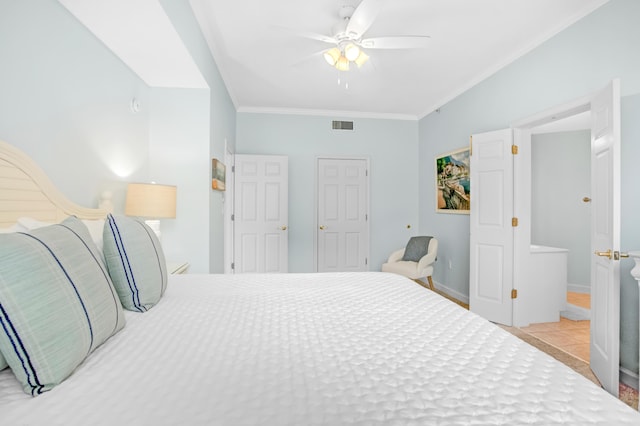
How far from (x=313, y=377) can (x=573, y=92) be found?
2.95 meters

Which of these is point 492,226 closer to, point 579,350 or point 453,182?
point 453,182

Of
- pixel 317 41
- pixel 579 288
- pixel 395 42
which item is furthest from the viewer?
pixel 579 288

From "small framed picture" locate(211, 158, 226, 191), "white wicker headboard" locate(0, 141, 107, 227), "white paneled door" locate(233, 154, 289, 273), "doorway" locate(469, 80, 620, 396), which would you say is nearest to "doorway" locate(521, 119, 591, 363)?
"doorway" locate(469, 80, 620, 396)

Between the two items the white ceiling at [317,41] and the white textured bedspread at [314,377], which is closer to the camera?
the white textured bedspread at [314,377]

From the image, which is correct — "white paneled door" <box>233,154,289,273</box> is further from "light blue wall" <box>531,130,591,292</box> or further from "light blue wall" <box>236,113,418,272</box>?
"light blue wall" <box>531,130,591,292</box>

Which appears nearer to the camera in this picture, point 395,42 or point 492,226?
point 395,42

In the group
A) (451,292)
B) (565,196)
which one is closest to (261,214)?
(451,292)

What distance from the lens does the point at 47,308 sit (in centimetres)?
71

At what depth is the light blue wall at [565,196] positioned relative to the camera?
437 cm

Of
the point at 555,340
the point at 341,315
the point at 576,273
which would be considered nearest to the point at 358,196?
the point at 555,340

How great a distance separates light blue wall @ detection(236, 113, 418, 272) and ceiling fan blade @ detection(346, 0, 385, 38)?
252 centimetres

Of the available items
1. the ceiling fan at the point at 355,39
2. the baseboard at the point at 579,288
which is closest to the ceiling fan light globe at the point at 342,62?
the ceiling fan at the point at 355,39

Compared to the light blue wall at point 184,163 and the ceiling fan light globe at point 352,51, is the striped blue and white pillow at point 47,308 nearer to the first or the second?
the light blue wall at point 184,163

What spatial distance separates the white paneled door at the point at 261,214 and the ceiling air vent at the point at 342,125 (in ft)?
3.16
